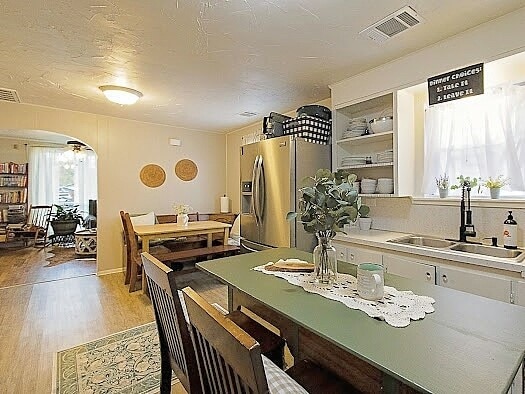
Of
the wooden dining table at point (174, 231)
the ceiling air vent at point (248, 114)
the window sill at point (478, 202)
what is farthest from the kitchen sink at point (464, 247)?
the ceiling air vent at point (248, 114)

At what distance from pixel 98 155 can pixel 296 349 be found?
4354 millimetres

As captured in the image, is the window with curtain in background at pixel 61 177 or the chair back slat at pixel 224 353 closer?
the chair back slat at pixel 224 353

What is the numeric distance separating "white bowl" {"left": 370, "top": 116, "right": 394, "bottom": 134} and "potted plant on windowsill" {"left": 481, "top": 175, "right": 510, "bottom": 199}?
2.94ft

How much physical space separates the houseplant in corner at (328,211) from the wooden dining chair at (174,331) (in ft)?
1.31

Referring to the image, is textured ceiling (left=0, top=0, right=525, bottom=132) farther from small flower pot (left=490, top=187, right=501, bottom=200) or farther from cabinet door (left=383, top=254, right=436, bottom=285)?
cabinet door (left=383, top=254, right=436, bottom=285)

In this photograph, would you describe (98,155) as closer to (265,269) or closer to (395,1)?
(265,269)

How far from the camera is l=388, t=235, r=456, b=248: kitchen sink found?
2394 millimetres

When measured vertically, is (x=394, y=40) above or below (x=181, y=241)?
above

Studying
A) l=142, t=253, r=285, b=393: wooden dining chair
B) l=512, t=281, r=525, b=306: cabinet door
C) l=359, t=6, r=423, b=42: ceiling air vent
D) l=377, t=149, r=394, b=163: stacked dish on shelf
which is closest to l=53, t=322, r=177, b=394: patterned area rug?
Answer: l=142, t=253, r=285, b=393: wooden dining chair

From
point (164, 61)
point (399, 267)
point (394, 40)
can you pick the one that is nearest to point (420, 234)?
point (399, 267)

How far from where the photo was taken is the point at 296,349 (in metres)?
1.36

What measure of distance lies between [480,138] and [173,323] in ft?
8.51

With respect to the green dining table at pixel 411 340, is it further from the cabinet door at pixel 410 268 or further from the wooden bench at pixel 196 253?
the wooden bench at pixel 196 253

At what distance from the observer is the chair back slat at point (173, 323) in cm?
118
